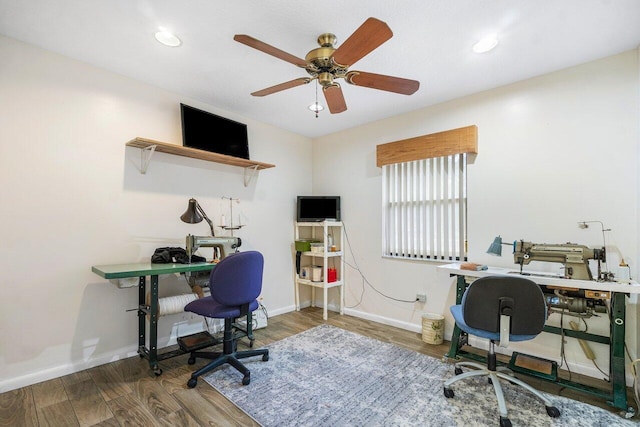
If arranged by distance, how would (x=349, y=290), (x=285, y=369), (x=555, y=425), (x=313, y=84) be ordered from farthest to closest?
(x=349, y=290), (x=313, y=84), (x=285, y=369), (x=555, y=425)

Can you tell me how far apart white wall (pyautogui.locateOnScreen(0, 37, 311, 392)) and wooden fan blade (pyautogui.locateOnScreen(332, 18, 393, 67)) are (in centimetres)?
211

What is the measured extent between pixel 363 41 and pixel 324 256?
268 centimetres

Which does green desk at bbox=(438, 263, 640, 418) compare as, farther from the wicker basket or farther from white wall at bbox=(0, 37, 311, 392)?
white wall at bbox=(0, 37, 311, 392)

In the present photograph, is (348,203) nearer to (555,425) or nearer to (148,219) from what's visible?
(148,219)

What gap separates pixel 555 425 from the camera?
5.78ft

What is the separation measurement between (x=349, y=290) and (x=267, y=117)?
2.56m

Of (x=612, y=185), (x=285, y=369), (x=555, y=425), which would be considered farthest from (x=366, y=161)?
(x=555, y=425)

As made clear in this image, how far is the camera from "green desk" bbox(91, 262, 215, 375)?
7.19 ft

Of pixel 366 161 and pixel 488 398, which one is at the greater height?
pixel 366 161

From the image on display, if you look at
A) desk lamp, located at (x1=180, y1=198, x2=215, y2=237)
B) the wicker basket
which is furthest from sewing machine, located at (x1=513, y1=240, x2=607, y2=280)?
desk lamp, located at (x1=180, y1=198, x2=215, y2=237)

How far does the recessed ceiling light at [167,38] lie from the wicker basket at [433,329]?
11.0 feet

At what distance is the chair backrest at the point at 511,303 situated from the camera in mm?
1799

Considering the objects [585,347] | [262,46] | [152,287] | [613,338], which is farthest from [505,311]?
[152,287]

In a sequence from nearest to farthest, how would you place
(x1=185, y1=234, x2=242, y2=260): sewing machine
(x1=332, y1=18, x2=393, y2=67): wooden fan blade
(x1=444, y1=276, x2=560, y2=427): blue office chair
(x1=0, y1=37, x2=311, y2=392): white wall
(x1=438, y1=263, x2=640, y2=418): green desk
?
(x1=332, y1=18, x2=393, y2=67): wooden fan blade → (x1=444, y1=276, x2=560, y2=427): blue office chair → (x1=438, y1=263, x2=640, y2=418): green desk → (x1=0, y1=37, x2=311, y2=392): white wall → (x1=185, y1=234, x2=242, y2=260): sewing machine
